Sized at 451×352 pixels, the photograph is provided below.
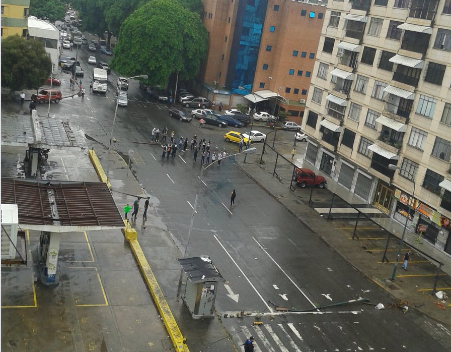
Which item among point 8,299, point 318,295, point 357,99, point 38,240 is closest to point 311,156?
point 357,99

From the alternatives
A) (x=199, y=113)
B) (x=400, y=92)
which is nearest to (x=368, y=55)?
(x=400, y=92)

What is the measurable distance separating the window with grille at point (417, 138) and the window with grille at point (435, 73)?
3974 millimetres

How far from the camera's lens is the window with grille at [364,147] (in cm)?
4766

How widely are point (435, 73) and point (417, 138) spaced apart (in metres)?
5.24

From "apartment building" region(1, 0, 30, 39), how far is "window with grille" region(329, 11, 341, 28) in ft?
136

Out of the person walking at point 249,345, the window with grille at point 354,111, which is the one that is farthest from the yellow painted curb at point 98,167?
the window with grille at point 354,111

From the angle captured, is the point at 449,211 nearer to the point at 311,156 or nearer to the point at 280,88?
the point at 311,156

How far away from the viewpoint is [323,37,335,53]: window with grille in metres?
53.3

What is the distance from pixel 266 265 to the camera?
111 ft

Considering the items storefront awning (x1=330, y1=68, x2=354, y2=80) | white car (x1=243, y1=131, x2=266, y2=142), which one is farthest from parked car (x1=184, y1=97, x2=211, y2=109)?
storefront awning (x1=330, y1=68, x2=354, y2=80)

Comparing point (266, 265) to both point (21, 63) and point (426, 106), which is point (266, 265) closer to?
point (426, 106)

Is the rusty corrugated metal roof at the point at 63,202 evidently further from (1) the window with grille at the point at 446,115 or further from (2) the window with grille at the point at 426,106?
(2) the window with grille at the point at 426,106

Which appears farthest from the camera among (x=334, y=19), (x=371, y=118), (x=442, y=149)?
(x=334, y=19)

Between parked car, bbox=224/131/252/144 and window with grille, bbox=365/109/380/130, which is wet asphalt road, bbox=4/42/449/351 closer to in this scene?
parked car, bbox=224/131/252/144
